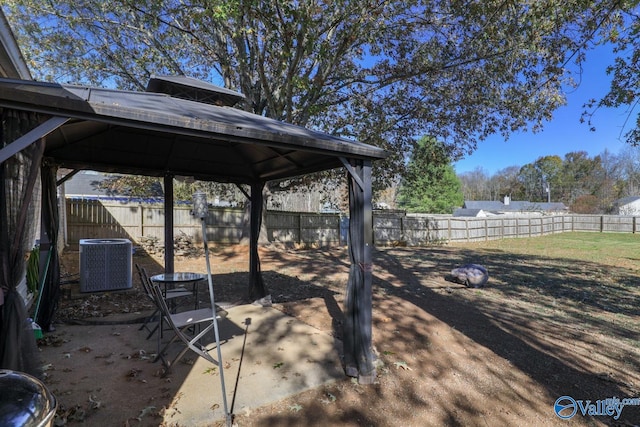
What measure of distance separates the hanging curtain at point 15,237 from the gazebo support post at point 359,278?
106 inches

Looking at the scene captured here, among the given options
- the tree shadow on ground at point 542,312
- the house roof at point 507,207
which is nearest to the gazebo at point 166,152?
the tree shadow on ground at point 542,312

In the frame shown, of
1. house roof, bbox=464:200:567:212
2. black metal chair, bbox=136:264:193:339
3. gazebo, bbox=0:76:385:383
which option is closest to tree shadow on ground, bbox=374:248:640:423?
gazebo, bbox=0:76:385:383

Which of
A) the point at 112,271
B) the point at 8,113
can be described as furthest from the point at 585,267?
the point at 8,113

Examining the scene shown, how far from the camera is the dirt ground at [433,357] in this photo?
3074 millimetres

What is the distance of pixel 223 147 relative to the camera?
18.9 ft

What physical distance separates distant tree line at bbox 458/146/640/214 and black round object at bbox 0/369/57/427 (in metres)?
57.2

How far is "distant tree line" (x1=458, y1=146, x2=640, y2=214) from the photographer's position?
165 ft

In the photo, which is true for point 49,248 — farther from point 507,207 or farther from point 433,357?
point 507,207

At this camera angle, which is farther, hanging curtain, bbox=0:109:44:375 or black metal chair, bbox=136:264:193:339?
black metal chair, bbox=136:264:193:339

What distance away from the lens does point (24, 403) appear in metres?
1.04

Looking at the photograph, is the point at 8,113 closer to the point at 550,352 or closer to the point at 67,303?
the point at 67,303

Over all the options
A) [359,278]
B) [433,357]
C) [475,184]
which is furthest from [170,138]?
[475,184]

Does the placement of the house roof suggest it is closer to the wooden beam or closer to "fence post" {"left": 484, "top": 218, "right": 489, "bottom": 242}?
"fence post" {"left": 484, "top": 218, "right": 489, "bottom": 242}

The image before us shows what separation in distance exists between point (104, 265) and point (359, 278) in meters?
5.61
